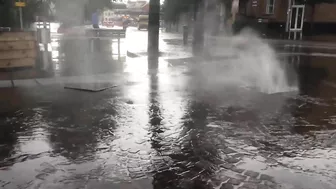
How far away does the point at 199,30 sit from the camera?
539 inches

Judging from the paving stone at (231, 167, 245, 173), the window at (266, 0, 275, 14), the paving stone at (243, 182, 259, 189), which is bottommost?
the paving stone at (243, 182, 259, 189)

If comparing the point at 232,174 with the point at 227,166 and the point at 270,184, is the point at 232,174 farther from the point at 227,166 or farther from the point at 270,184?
the point at 270,184

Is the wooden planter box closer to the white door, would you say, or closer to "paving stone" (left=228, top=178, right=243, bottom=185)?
"paving stone" (left=228, top=178, right=243, bottom=185)

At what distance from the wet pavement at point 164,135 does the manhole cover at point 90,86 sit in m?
0.20

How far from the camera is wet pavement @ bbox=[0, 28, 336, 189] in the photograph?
143 inches

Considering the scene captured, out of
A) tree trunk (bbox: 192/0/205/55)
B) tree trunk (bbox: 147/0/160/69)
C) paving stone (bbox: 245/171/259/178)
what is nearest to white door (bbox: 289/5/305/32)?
tree trunk (bbox: 192/0/205/55)

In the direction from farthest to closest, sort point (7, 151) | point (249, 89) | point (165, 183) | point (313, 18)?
point (313, 18) < point (249, 89) < point (7, 151) < point (165, 183)

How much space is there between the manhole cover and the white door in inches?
A: 938

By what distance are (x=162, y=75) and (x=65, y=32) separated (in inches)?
535

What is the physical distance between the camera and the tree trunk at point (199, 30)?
45.0 feet

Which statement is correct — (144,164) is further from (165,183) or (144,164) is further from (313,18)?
(313,18)

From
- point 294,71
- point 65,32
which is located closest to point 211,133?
point 294,71

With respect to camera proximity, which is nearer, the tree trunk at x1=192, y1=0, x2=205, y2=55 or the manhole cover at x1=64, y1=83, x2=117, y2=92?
the manhole cover at x1=64, y1=83, x2=117, y2=92

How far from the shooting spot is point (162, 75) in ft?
32.5
